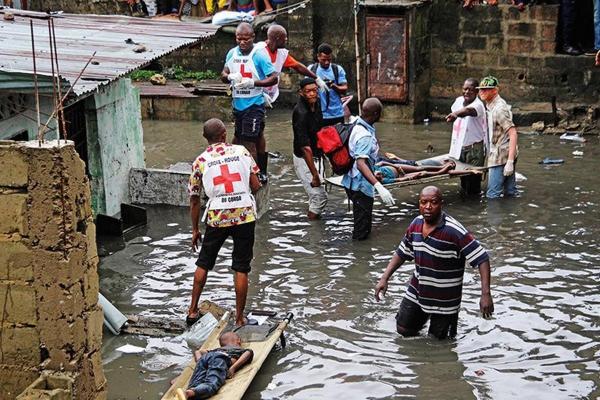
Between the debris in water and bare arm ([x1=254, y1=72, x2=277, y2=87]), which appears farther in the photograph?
the debris in water

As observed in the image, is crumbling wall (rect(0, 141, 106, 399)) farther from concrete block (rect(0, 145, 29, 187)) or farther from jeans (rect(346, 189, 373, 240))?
jeans (rect(346, 189, 373, 240))

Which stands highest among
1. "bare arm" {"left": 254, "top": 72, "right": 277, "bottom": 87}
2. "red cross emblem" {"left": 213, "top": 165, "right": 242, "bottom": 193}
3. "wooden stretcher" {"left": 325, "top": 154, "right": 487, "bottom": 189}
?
"bare arm" {"left": 254, "top": 72, "right": 277, "bottom": 87}

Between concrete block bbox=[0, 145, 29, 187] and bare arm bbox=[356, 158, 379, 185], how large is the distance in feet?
15.6

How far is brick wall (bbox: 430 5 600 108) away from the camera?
17.7m

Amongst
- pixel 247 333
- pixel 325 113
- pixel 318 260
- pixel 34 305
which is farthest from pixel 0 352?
pixel 325 113

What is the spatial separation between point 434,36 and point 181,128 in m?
4.74

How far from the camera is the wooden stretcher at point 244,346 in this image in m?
7.73

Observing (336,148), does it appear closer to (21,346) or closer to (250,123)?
(250,123)

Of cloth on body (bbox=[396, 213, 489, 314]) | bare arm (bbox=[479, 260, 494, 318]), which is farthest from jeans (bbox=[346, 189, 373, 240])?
bare arm (bbox=[479, 260, 494, 318])

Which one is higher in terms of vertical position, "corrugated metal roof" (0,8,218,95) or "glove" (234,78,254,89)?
"corrugated metal roof" (0,8,218,95)

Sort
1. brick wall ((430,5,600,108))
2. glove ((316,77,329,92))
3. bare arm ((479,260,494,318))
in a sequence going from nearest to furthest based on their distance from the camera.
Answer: bare arm ((479,260,494,318)) → glove ((316,77,329,92)) → brick wall ((430,5,600,108))

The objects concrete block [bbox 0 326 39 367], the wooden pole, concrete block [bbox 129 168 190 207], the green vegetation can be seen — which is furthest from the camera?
the green vegetation

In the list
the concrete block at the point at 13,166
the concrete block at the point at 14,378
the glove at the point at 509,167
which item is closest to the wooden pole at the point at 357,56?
the glove at the point at 509,167

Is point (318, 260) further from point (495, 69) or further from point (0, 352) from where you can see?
point (495, 69)
